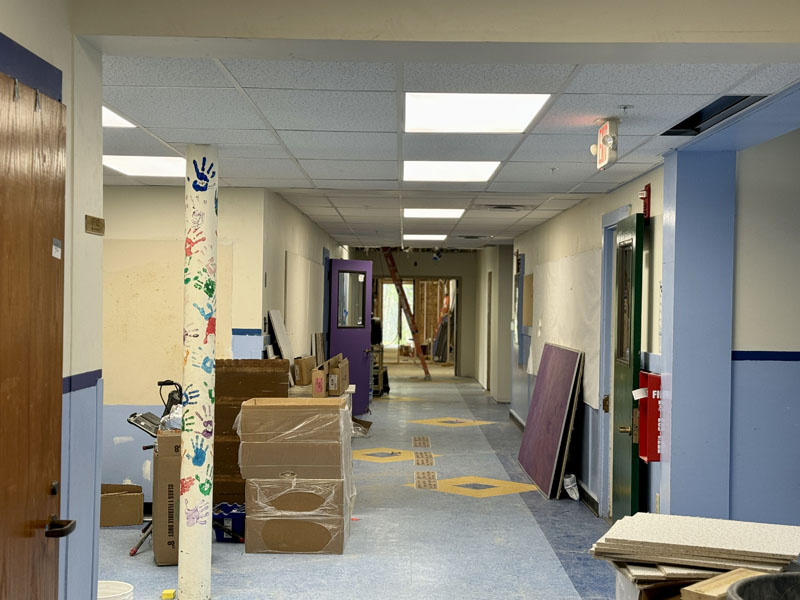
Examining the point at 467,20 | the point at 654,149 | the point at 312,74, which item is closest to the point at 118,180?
the point at 312,74

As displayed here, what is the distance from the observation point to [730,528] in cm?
257

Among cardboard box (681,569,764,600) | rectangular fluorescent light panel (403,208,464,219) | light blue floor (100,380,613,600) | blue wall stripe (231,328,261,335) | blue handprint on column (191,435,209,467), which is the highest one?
rectangular fluorescent light panel (403,208,464,219)

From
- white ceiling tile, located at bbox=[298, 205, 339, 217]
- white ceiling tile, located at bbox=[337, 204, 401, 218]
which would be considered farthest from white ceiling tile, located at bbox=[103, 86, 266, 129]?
white ceiling tile, located at bbox=[337, 204, 401, 218]

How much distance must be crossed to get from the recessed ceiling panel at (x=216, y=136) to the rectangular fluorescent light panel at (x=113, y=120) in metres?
0.13

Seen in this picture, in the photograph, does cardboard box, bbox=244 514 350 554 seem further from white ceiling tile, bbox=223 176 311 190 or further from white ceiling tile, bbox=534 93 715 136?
white ceiling tile, bbox=534 93 715 136

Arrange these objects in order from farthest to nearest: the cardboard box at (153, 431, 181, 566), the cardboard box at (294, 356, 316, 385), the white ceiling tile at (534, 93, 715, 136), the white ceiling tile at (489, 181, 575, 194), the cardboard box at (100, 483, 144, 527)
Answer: the cardboard box at (294, 356, 316, 385)
the white ceiling tile at (489, 181, 575, 194)
the cardboard box at (100, 483, 144, 527)
the cardboard box at (153, 431, 181, 566)
the white ceiling tile at (534, 93, 715, 136)

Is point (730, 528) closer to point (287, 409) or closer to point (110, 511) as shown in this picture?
point (287, 409)

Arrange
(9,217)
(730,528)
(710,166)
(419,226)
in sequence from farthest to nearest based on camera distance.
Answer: (419,226) → (710,166) → (730,528) → (9,217)

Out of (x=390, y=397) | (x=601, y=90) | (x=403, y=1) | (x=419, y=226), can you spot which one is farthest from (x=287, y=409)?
(x=390, y=397)

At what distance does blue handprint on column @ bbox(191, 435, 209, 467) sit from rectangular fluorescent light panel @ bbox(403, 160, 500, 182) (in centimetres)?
219

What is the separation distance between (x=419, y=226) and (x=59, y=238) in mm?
7724

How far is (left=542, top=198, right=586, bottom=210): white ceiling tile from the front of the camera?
7.17 meters

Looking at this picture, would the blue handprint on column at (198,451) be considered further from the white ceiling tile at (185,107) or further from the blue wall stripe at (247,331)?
the blue wall stripe at (247,331)

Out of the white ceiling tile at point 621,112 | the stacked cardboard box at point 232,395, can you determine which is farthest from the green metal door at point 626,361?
the stacked cardboard box at point 232,395
